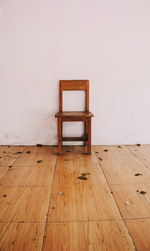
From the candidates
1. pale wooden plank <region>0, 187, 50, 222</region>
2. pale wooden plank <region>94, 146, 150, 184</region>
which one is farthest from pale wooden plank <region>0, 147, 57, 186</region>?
pale wooden plank <region>94, 146, 150, 184</region>

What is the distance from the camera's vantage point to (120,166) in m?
2.58

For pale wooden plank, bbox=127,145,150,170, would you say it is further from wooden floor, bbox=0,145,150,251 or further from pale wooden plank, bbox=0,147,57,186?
pale wooden plank, bbox=0,147,57,186

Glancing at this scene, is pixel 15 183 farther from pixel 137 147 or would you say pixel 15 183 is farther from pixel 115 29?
pixel 115 29

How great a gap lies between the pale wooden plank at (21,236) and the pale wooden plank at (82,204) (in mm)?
144

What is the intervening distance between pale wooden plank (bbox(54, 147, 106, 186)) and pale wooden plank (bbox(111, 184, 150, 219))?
0.75ft

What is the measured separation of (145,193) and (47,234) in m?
0.94

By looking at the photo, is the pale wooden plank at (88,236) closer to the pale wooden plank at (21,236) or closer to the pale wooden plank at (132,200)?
the pale wooden plank at (21,236)

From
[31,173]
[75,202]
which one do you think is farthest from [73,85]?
Answer: [75,202]

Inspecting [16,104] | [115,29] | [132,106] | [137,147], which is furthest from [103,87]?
[16,104]

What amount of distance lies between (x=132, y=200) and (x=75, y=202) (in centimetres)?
46

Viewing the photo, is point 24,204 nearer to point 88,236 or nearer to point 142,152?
point 88,236

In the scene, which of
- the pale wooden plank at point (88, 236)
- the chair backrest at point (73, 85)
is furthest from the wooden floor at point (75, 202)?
the chair backrest at point (73, 85)

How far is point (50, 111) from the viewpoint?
3271mm

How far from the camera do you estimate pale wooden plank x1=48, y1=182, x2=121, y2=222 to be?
1.64 metres
